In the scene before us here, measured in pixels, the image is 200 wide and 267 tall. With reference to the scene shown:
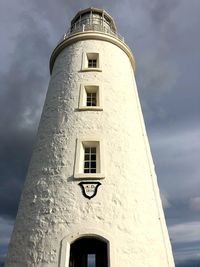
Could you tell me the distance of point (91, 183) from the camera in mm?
9172

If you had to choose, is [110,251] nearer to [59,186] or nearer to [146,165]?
[59,186]

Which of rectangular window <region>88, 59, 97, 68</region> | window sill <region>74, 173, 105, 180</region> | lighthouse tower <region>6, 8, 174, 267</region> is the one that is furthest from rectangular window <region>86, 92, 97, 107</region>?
window sill <region>74, 173, 105, 180</region>

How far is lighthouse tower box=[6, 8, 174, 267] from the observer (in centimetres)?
827

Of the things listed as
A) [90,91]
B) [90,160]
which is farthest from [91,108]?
[90,160]

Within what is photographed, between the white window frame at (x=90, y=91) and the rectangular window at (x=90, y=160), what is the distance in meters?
1.91

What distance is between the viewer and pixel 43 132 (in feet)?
37.7

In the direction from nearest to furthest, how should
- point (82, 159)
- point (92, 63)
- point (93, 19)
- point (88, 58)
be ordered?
point (82, 159), point (92, 63), point (88, 58), point (93, 19)

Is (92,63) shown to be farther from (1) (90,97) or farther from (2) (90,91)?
(1) (90,97)

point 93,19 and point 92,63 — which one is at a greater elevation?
point 93,19

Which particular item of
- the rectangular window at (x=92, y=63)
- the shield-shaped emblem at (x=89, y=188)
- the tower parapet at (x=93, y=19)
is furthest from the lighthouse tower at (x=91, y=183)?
the tower parapet at (x=93, y=19)

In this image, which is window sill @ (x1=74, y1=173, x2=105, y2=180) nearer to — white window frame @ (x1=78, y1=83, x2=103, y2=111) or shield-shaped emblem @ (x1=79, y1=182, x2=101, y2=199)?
shield-shaped emblem @ (x1=79, y1=182, x2=101, y2=199)

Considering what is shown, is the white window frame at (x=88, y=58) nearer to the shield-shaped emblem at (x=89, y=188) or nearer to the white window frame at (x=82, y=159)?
the white window frame at (x=82, y=159)

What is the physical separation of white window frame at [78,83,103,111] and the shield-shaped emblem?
3646 mm

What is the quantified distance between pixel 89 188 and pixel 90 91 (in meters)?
5.49
